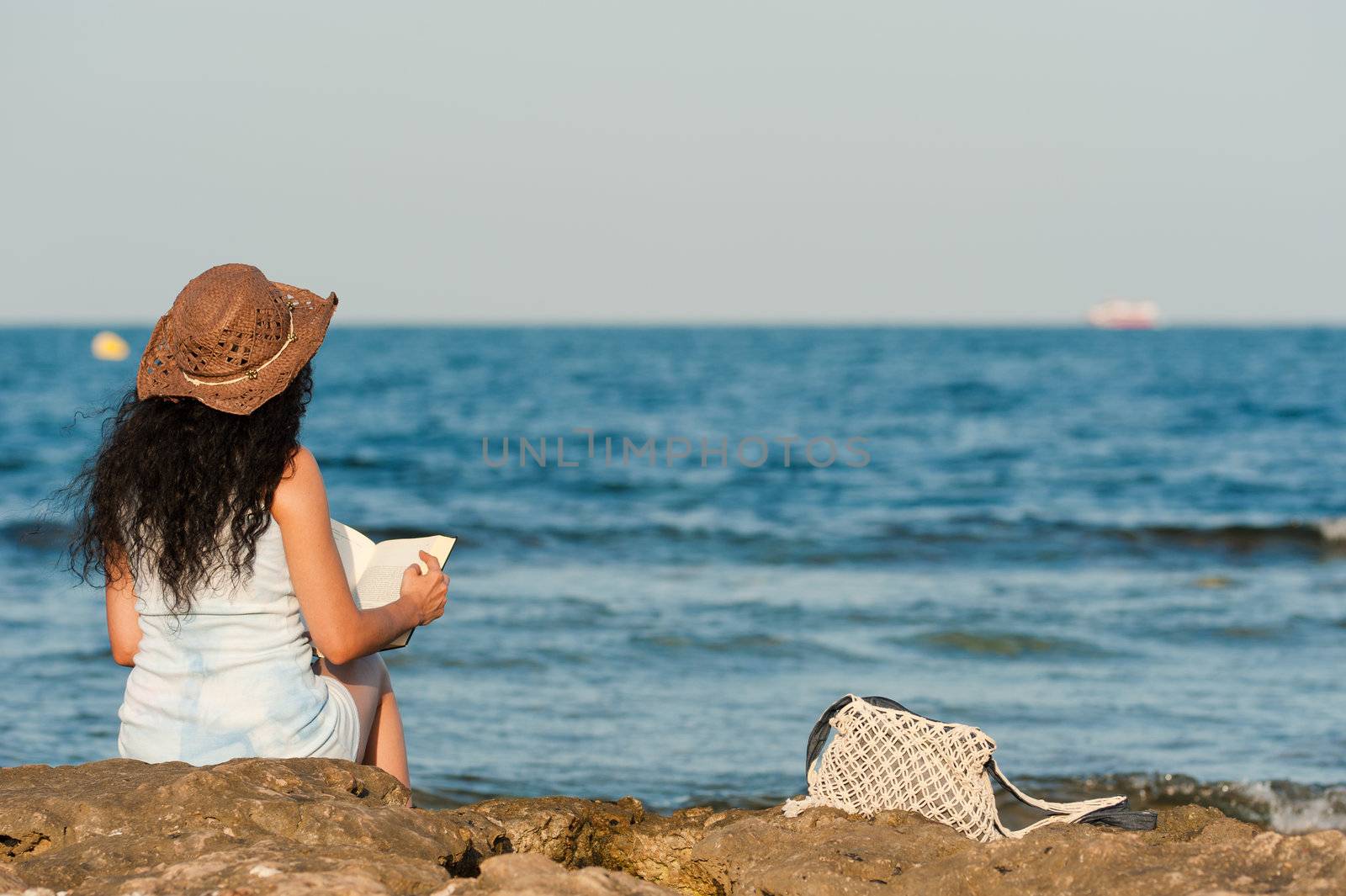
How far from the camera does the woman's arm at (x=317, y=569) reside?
2734mm

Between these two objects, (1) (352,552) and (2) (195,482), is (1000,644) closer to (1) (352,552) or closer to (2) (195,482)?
(1) (352,552)

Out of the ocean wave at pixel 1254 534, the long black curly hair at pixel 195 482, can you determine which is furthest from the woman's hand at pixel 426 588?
the ocean wave at pixel 1254 534

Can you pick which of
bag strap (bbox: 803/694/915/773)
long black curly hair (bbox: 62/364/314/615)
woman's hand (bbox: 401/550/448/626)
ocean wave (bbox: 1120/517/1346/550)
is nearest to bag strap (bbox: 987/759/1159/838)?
bag strap (bbox: 803/694/915/773)

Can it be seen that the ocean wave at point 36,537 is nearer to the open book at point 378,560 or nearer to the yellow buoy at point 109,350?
the open book at point 378,560

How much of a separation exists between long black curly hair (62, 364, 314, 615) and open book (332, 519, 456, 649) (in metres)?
0.37

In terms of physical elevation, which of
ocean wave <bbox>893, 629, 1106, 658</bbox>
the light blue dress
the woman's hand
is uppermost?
the woman's hand

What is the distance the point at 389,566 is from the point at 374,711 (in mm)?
353

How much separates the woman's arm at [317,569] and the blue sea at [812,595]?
1.82 meters

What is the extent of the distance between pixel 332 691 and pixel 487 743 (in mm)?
2685

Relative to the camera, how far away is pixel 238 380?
9.00ft

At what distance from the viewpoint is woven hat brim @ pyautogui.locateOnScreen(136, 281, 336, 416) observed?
274 centimetres

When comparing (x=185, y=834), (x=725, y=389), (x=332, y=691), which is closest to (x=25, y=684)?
(x=332, y=691)

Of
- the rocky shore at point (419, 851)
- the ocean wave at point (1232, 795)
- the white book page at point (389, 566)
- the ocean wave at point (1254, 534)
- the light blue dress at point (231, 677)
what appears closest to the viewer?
the rocky shore at point (419, 851)

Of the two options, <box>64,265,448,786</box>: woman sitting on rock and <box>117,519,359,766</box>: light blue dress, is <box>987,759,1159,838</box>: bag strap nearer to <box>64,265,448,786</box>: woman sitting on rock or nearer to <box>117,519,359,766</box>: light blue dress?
<box>64,265,448,786</box>: woman sitting on rock
